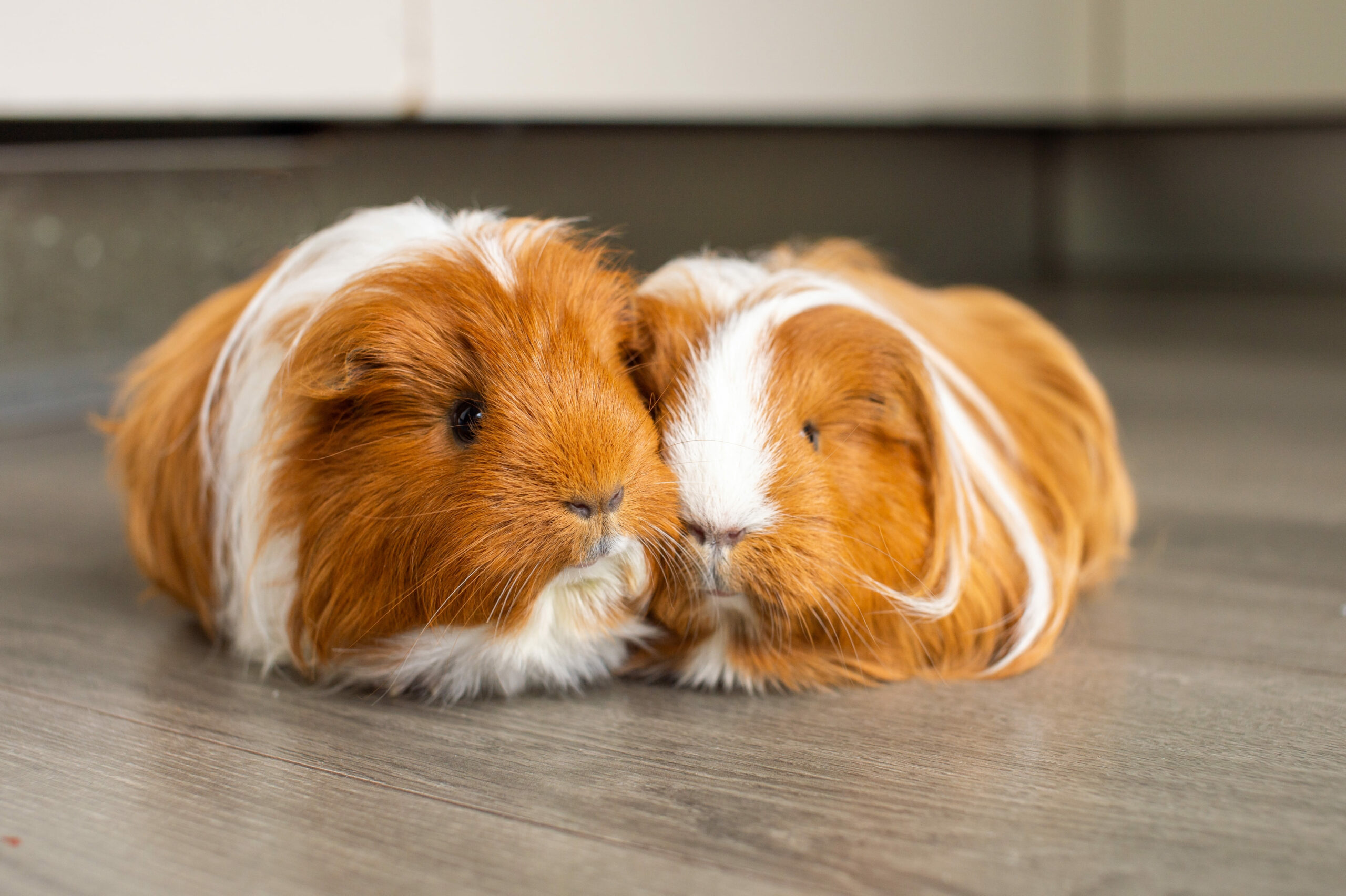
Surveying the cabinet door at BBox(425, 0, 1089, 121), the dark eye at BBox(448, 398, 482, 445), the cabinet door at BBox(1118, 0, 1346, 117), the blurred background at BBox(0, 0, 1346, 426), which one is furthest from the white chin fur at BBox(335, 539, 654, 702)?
the cabinet door at BBox(1118, 0, 1346, 117)

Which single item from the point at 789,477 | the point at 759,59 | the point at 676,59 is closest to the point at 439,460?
the point at 789,477

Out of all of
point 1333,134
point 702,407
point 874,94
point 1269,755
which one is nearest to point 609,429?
point 702,407

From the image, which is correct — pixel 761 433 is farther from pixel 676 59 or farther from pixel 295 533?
pixel 676 59

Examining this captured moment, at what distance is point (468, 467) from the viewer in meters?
0.93

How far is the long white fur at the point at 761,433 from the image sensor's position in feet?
3.17

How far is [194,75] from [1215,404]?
197 cm

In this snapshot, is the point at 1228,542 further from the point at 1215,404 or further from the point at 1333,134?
the point at 1333,134

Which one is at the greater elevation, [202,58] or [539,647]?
[202,58]

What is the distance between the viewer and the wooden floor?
78cm

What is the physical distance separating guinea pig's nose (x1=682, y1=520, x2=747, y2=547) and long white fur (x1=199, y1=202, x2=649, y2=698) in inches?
2.1

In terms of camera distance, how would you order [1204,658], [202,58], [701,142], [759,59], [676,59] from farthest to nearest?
[701,142] → [759,59] → [676,59] → [202,58] → [1204,658]

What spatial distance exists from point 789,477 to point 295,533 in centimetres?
40

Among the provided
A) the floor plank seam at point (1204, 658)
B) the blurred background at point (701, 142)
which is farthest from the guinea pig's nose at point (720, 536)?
the floor plank seam at point (1204, 658)

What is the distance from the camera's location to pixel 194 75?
7.09 ft
